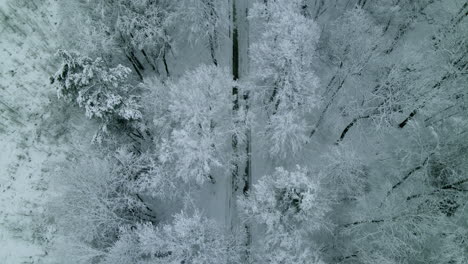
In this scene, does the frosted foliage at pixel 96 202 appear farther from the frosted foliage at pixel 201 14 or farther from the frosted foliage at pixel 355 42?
the frosted foliage at pixel 355 42

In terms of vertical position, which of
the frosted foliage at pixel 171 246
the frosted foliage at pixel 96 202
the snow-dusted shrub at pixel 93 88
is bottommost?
the frosted foliage at pixel 171 246

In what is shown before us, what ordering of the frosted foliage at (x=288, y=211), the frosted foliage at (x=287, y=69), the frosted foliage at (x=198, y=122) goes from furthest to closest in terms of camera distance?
the frosted foliage at (x=287, y=69) < the frosted foliage at (x=198, y=122) < the frosted foliage at (x=288, y=211)

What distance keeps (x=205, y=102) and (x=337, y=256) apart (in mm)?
15216

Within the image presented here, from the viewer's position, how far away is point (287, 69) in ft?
77.8

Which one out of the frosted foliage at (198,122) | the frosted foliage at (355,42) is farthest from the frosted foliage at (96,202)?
the frosted foliage at (355,42)

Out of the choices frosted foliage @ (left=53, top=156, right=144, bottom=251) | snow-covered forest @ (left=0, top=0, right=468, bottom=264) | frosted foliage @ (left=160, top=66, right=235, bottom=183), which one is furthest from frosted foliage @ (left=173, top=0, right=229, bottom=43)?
frosted foliage @ (left=53, top=156, right=144, bottom=251)

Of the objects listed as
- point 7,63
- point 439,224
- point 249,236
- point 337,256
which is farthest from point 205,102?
point 7,63

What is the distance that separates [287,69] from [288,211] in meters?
9.58

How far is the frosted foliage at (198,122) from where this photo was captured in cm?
2317

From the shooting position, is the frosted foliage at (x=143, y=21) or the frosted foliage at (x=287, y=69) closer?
the frosted foliage at (x=287, y=69)

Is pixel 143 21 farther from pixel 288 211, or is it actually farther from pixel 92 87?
pixel 288 211

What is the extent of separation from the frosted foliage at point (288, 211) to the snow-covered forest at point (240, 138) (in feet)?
0.47

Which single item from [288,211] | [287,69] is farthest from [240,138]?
[288,211]

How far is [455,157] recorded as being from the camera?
21641 millimetres
